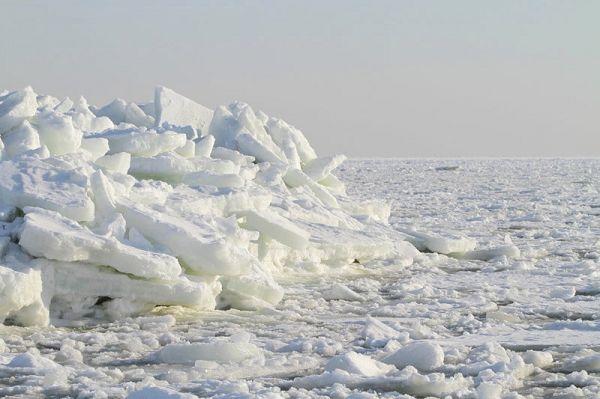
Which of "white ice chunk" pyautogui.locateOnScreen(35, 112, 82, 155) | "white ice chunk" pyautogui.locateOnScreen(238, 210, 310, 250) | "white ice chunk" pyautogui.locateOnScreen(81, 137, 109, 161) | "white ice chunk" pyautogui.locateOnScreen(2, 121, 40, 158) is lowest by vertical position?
"white ice chunk" pyautogui.locateOnScreen(2, 121, 40, 158)

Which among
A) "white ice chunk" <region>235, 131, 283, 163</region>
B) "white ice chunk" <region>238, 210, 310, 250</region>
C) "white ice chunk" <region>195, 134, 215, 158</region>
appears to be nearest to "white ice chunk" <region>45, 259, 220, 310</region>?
"white ice chunk" <region>238, 210, 310, 250</region>

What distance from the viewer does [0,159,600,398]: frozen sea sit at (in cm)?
423

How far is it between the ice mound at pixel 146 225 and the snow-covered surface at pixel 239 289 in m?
0.01

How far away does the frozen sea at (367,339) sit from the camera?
13.9 feet

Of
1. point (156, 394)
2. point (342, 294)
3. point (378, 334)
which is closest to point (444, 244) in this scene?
point (342, 294)

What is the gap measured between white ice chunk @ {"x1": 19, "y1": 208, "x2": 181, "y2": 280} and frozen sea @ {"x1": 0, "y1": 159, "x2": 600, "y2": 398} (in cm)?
31

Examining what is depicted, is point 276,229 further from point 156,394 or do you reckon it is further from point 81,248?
point 156,394

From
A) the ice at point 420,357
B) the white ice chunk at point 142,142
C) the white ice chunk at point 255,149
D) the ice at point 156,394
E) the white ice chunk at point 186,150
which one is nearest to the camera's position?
the ice at point 156,394

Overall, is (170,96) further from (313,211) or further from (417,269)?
(417,269)

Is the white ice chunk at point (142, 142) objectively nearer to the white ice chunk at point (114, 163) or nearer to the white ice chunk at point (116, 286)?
the white ice chunk at point (114, 163)

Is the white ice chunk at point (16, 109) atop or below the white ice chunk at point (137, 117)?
below

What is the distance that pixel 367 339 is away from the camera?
527cm

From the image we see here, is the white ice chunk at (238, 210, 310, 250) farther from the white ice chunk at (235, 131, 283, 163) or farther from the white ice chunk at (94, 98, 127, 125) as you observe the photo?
the white ice chunk at (94, 98, 127, 125)

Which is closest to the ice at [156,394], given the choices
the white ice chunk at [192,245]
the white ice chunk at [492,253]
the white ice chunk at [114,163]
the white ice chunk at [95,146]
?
the white ice chunk at [192,245]
